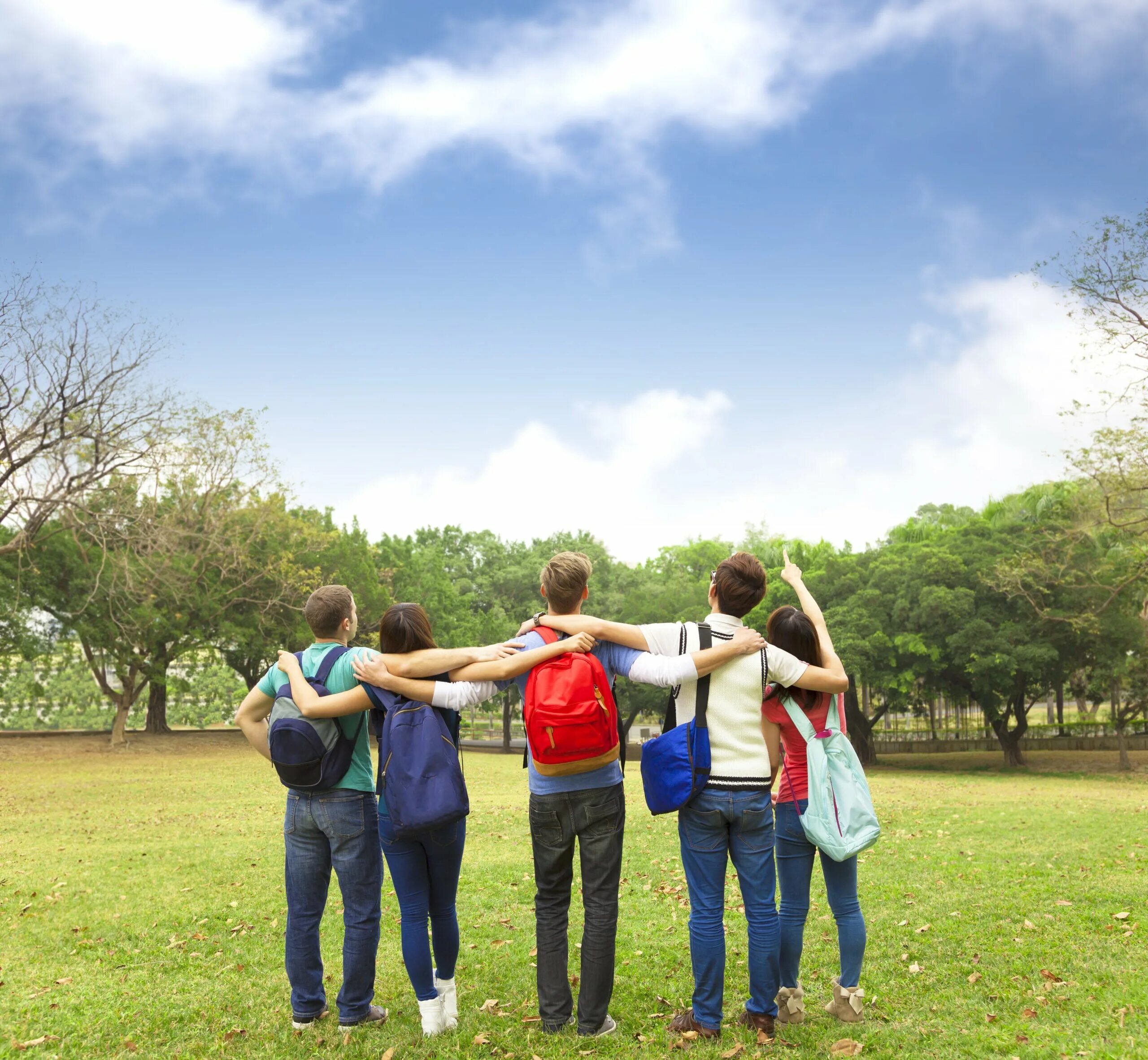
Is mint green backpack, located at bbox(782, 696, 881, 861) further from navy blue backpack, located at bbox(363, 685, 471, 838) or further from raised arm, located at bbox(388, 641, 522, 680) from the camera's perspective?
navy blue backpack, located at bbox(363, 685, 471, 838)

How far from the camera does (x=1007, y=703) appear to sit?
3453 cm

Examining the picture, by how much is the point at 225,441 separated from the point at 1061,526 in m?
27.1

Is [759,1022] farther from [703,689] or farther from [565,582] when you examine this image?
Answer: [565,582]

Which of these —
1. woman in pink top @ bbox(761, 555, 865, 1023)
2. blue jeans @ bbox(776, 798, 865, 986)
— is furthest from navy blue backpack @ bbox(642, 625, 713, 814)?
blue jeans @ bbox(776, 798, 865, 986)

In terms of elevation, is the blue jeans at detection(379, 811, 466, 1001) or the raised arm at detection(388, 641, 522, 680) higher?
the raised arm at detection(388, 641, 522, 680)

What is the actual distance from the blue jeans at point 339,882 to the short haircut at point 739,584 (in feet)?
6.69

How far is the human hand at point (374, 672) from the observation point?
14.0ft

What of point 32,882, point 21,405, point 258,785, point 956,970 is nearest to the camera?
point 956,970

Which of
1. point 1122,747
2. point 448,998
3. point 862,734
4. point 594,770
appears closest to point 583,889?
point 594,770

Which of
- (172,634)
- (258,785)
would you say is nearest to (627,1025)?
(258,785)

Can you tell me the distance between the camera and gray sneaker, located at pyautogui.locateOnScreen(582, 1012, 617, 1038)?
4277 mm

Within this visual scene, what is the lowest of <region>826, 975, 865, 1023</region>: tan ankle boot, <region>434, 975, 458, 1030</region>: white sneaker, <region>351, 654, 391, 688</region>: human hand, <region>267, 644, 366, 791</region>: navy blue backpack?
→ <region>826, 975, 865, 1023</region>: tan ankle boot

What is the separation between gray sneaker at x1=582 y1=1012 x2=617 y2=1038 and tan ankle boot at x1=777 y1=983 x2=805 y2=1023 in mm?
831

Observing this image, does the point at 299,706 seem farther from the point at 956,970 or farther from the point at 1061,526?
the point at 1061,526
